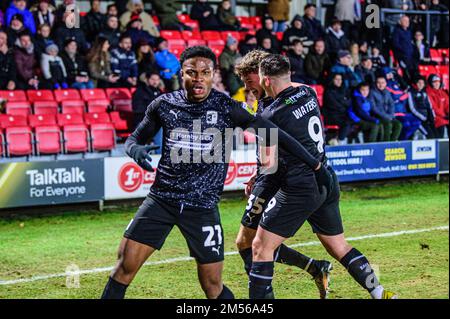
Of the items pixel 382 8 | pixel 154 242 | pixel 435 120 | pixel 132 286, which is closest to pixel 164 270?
pixel 132 286

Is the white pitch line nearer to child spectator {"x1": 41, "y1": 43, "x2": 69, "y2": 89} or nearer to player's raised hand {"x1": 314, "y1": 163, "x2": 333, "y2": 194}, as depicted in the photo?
player's raised hand {"x1": 314, "y1": 163, "x2": 333, "y2": 194}

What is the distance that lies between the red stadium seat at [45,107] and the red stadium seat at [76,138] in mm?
807

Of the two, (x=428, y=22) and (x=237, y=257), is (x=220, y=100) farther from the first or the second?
(x=428, y=22)

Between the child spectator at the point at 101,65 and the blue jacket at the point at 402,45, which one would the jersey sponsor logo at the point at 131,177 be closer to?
the child spectator at the point at 101,65

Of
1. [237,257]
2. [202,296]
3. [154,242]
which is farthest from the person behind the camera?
[237,257]

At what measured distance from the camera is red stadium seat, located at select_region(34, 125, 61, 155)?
14.3 metres

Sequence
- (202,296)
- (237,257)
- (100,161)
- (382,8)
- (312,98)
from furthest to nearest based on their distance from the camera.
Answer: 1. (382,8)
2. (100,161)
3. (237,257)
4. (202,296)
5. (312,98)

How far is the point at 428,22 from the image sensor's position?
74.8 feet

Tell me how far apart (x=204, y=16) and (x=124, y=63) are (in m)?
4.02

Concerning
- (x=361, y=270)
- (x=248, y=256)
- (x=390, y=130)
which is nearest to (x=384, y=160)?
(x=390, y=130)

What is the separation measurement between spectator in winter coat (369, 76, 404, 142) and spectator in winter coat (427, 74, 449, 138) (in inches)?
64.1

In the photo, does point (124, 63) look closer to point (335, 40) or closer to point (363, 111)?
point (363, 111)

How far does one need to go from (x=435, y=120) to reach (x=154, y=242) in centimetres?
1441

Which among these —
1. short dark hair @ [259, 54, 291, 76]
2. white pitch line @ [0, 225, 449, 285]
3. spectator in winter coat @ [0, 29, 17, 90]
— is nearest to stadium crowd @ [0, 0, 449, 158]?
spectator in winter coat @ [0, 29, 17, 90]
